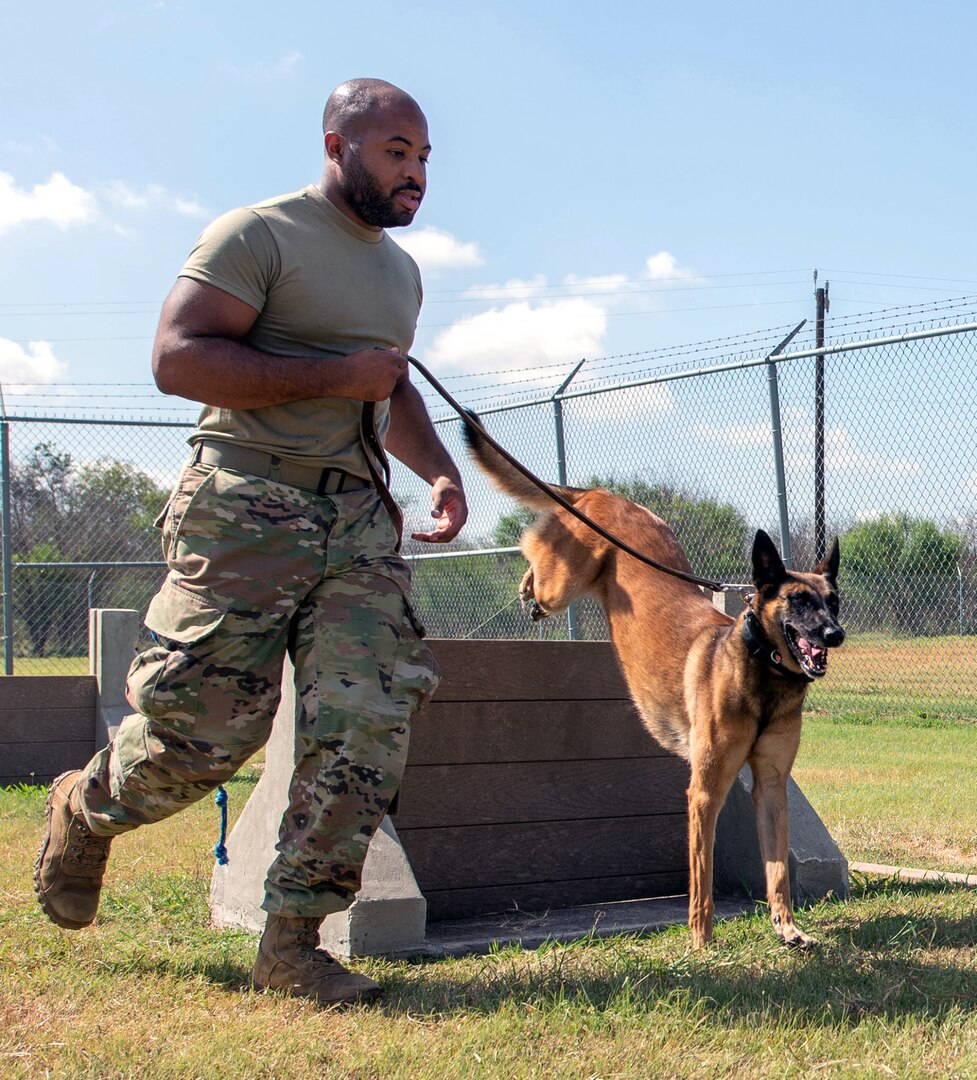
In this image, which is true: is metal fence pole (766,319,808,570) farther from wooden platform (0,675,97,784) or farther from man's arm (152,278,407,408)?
man's arm (152,278,407,408)

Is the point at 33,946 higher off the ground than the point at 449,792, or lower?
lower

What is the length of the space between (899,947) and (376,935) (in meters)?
1.47

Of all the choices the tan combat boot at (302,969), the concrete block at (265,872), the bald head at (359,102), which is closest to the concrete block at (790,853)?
the concrete block at (265,872)

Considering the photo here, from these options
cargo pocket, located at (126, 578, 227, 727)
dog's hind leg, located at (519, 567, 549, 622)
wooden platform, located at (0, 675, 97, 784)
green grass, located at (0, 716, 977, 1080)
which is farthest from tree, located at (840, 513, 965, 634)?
cargo pocket, located at (126, 578, 227, 727)

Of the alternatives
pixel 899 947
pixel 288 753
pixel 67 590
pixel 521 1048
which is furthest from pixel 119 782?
pixel 67 590

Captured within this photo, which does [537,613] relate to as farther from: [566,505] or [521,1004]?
[521,1004]

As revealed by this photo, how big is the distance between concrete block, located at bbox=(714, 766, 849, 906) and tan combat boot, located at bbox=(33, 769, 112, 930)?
2239 mm

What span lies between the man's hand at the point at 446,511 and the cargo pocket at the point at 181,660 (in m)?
0.60

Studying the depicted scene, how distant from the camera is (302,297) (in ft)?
9.63

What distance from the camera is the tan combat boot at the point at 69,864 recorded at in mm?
3137

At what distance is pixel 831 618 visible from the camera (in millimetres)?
3842

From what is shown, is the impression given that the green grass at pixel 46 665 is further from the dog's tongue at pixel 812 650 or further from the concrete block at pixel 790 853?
the dog's tongue at pixel 812 650

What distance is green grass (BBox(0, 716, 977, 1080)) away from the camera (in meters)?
2.29

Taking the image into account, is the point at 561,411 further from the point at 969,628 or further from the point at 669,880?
the point at 669,880
